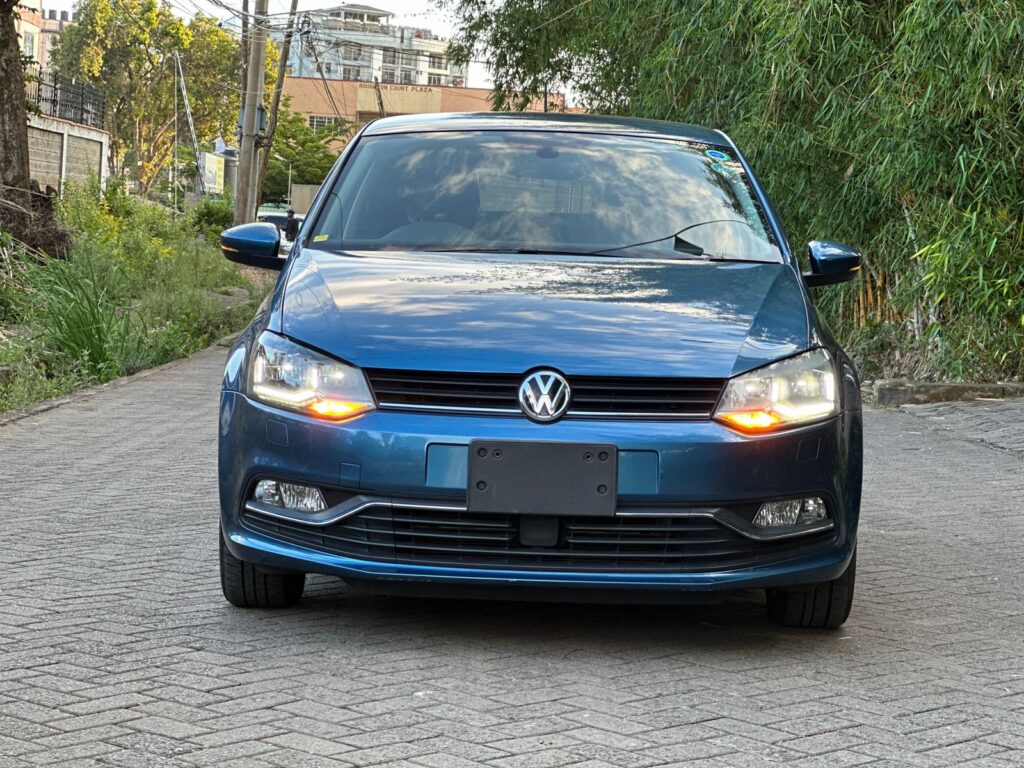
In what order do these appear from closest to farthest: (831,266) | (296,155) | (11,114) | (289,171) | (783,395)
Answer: (783,395)
(831,266)
(11,114)
(289,171)
(296,155)

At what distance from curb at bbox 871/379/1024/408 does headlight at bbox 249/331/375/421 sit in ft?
28.8

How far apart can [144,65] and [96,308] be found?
197ft

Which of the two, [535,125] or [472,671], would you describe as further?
[535,125]

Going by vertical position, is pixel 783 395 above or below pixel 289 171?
above

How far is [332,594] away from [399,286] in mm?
1073

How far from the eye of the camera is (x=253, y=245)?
5.49 metres

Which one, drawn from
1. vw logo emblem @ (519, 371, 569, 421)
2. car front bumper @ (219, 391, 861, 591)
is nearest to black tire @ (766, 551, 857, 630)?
car front bumper @ (219, 391, 861, 591)

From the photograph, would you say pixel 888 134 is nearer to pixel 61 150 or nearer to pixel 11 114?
pixel 11 114

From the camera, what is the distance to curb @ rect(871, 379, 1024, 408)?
12328 millimetres

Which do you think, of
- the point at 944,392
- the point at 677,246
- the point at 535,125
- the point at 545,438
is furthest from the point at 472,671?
the point at 944,392

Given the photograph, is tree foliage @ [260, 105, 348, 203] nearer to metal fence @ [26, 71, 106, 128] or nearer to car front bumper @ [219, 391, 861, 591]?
metal fence @ [26, 71, 106, 128]

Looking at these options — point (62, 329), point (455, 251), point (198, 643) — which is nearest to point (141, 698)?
point (198, 643)

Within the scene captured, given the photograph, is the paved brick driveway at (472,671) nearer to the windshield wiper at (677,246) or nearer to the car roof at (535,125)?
the windshield wiper at (677,246)

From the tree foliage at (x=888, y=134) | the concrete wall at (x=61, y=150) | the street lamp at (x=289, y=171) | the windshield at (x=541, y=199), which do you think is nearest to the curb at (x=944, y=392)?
the tree foliage at (x=888, y=134)
